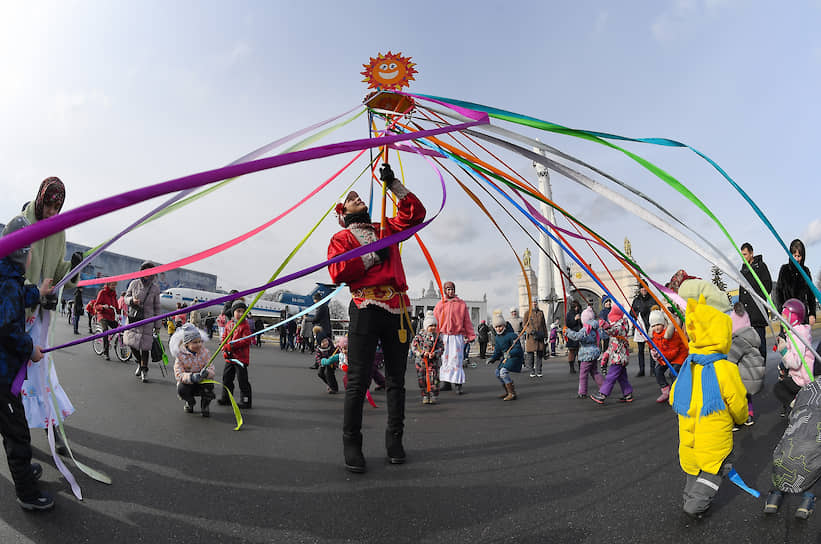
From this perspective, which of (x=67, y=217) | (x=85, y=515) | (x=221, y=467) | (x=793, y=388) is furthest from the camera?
(x=793, y=388)

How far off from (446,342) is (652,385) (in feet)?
12.7

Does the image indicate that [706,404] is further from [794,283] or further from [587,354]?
[794,283]

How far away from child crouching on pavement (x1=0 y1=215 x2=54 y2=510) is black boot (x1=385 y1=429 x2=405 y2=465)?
213 cm

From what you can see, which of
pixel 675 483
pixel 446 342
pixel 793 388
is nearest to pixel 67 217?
pixel 675 483

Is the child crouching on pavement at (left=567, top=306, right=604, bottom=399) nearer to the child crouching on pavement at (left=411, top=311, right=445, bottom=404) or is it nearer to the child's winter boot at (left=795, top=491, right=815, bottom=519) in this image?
the child crouching on pavement at (left=411, top=311, right=445, bottom=404)

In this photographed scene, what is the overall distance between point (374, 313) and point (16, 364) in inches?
87.6

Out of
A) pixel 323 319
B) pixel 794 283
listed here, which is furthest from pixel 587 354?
pixel 323 319

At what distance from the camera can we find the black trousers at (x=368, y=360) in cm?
331

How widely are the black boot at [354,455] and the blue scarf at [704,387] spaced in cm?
213

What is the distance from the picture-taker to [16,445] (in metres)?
2.53

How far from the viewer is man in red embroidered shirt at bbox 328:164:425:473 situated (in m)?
3.30

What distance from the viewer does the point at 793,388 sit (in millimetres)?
4016

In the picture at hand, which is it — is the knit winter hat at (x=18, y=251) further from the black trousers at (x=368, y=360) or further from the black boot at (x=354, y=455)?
the black boot at (x=354, y=455)

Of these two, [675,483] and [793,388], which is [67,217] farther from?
[793,388]
